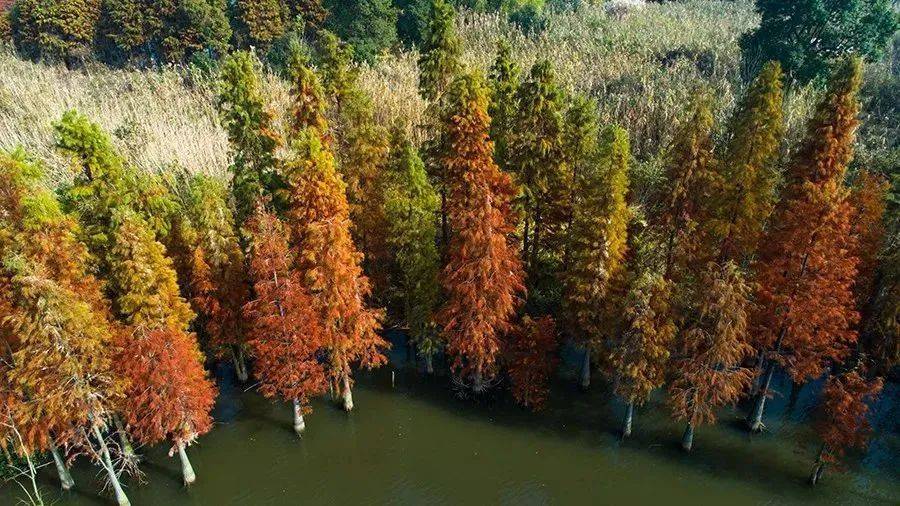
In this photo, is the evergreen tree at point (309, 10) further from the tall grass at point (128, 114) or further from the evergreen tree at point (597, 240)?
the evergreen tree at point (597, 240)

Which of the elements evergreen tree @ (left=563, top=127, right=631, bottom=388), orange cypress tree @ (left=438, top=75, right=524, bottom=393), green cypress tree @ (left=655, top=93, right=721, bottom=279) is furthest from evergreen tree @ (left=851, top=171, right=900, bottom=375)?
orange cypress tree @ (left=438, top=75, right=524, bottom=393)

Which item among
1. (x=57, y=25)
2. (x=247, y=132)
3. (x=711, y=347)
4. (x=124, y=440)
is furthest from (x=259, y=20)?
(x=711, y=347)

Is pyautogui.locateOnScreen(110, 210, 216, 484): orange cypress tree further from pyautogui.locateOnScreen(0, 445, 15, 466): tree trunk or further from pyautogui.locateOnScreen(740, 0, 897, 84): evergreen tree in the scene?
pyautogui.locateOnScreen(740, 0, 897, 84): evergreen tree

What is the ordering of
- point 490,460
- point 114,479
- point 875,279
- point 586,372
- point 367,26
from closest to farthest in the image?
1. point 114,479
2. point 490,460
3. point 875,279
4. point 586,372
5. point 367,26

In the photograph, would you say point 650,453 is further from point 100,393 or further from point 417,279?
point 100,393

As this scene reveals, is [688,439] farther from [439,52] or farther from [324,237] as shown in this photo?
[439,52]
